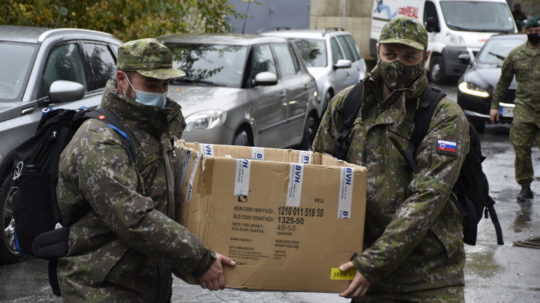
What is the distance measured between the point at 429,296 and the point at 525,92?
21.2ft

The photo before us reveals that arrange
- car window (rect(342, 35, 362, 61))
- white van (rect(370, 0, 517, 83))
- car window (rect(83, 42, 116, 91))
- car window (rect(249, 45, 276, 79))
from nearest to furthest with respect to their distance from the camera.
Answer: car window (rect(83, 42, 116, 91)) < car window (rect(249, 45, 276, 79)) < car window (rect(342, 35, 362, 61)) < white van (rect(370, 0, 517, 83))

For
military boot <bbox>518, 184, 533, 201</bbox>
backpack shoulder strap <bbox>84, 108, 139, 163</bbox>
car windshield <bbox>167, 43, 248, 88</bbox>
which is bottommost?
military boot <bbox>518, 184, 533, 201</bbox>

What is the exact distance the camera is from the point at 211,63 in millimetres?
10461

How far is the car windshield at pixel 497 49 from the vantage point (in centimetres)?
1591

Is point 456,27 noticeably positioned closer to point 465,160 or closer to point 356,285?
point 465,160

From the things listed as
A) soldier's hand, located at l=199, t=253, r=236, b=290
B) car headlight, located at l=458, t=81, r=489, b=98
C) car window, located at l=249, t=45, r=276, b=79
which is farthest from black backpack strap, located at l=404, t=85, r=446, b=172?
car headlight, located at l=458, t=81, r=489, b=98

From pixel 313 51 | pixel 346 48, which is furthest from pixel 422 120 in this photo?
pixel 346 48

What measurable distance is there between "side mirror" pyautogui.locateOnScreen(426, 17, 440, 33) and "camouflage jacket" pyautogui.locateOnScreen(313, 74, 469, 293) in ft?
67.2

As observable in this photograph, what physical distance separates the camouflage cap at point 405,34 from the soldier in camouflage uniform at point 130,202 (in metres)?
0.80

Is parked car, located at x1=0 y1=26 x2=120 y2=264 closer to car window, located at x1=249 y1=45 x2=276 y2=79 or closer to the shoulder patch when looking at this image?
car window, located at x1=249 y1=45 x2=276 y2=79

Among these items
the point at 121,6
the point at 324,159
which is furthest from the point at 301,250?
the point at 121,6

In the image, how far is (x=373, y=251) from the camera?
3309mm

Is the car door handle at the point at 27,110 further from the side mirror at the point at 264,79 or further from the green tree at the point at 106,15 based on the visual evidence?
the green tree at the point at 106,15

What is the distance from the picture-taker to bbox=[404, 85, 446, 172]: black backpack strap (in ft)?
11.4
